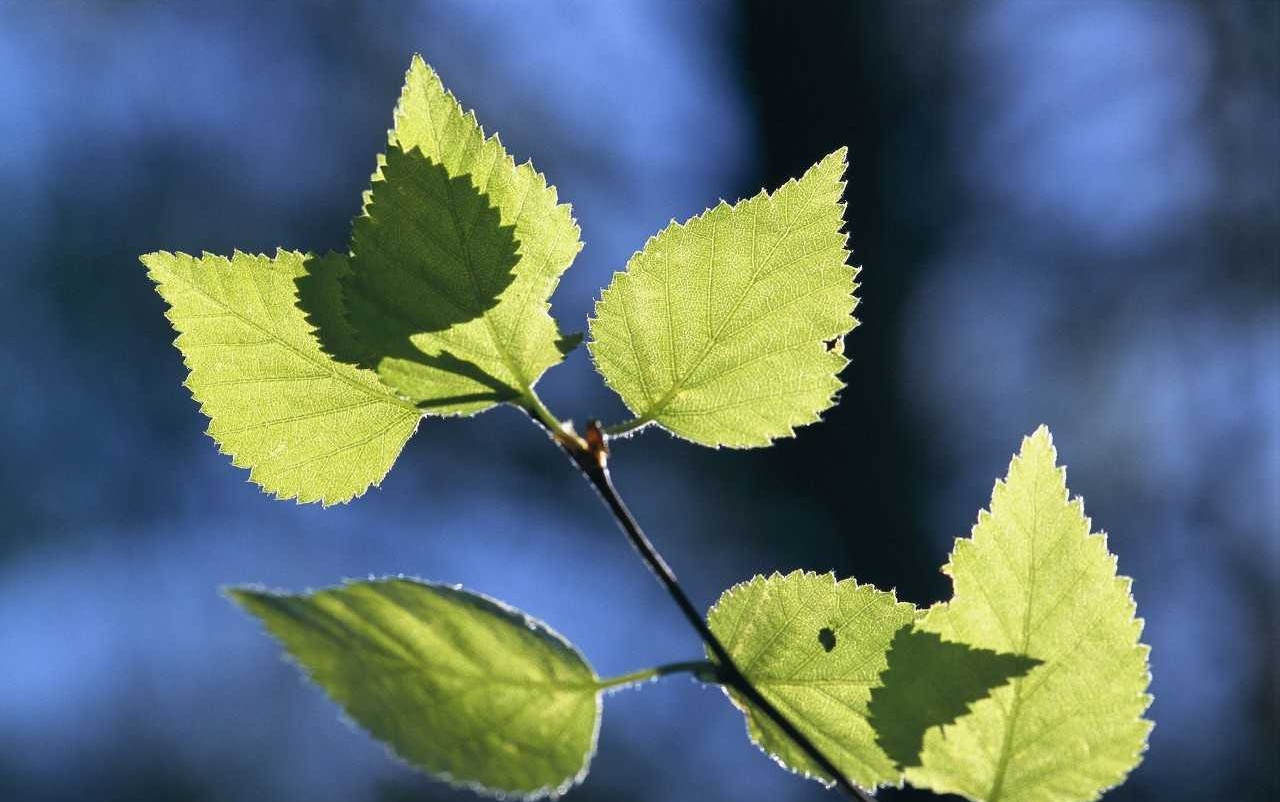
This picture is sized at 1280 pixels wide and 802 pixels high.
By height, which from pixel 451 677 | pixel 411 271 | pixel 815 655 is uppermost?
pixel 411 271

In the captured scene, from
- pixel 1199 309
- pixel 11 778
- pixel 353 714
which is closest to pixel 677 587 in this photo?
pixel 353 714

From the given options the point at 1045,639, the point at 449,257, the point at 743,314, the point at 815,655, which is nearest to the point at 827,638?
the point at 815,655

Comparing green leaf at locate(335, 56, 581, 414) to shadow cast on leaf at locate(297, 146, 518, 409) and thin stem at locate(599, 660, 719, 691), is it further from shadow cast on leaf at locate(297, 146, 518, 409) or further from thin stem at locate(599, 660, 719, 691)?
thin stem at locate(599, 660, 719, 691)

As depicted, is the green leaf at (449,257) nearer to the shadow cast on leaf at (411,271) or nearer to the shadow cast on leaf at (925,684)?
the shadow cast on leaf at (411,271)

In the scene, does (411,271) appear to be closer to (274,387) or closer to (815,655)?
(274,387)

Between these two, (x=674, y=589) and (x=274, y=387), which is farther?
(x=274, y=387)

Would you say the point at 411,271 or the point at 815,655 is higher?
the point at 411,271

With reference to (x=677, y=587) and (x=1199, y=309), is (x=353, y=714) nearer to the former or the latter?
(x=677, y=587)
